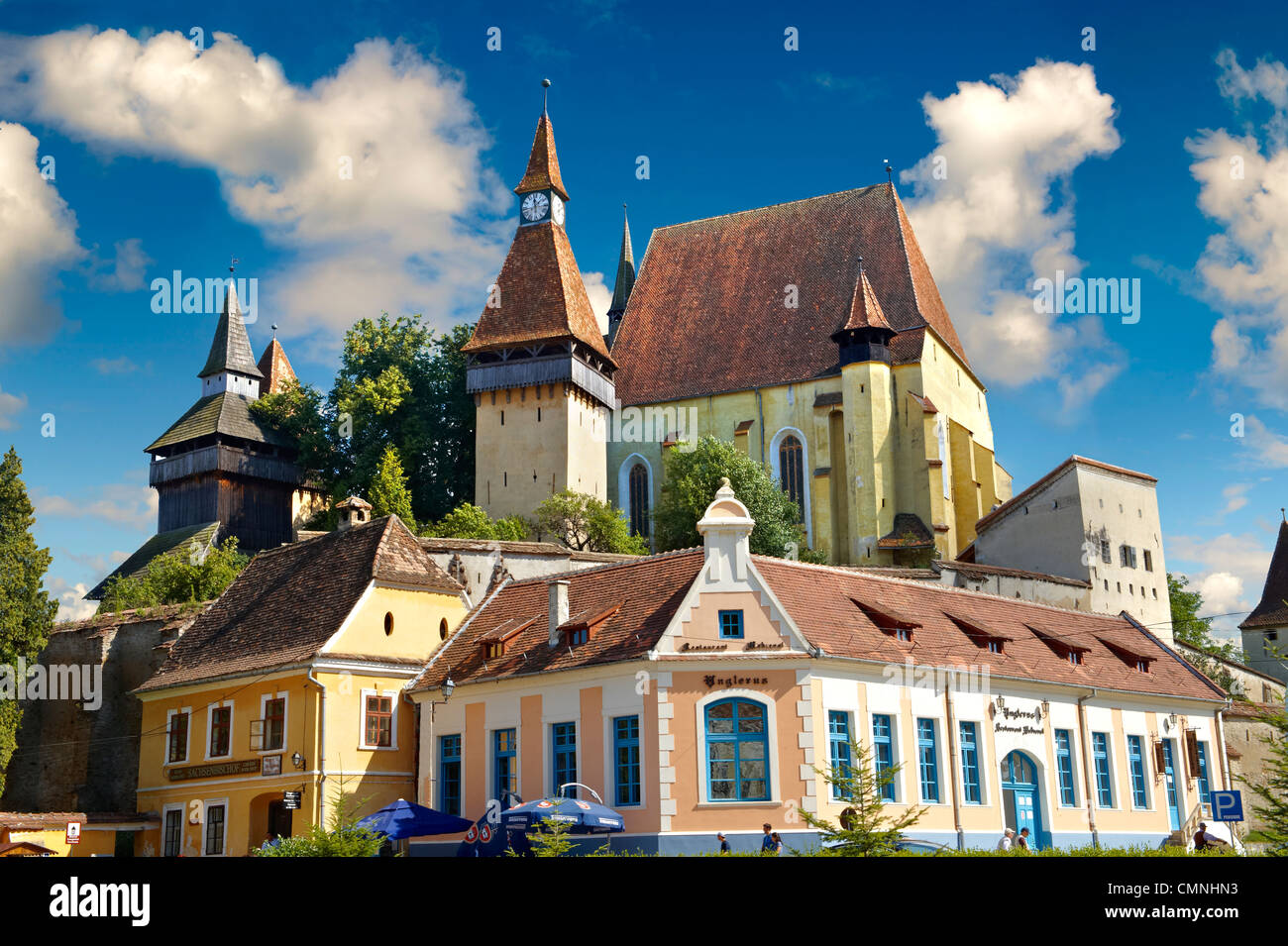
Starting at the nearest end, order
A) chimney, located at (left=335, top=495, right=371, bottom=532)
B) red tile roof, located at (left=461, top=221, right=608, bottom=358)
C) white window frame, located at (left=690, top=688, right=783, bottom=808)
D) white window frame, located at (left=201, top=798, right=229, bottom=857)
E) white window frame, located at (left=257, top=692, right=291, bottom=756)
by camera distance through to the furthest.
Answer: white window frame, located at (left=690, top=688, right=783, bottom=808) → white window frame, located at (left=257, top=692, right=291, bottom=756) → white window frame, located at (left=201, top=798, right=229, bottom=857) → chimney, located at (left=335, top=495, right=371, bottom=532) → red tile roof, located at (left=461, top=221, right=608, bottom=358)

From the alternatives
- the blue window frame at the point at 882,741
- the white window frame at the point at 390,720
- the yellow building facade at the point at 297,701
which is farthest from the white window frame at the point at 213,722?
the blue window frame at the point at 882,741

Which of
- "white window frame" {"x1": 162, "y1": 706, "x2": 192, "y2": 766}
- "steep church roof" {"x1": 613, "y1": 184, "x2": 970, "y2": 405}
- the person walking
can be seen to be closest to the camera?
the person walking

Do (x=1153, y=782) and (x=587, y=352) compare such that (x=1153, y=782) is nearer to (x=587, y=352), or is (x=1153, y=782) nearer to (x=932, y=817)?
(x=932, y=817)

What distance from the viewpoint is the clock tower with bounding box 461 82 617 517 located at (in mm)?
57906

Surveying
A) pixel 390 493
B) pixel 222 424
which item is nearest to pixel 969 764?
pixel 390 493

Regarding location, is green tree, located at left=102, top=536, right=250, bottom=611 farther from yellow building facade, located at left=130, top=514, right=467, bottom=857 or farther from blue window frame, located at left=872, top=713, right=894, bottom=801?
blue window frame, located at left=872, top=713, right=894, bottom=801

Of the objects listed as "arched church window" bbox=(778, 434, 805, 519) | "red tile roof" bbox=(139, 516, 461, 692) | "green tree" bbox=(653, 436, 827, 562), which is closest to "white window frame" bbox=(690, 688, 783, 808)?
"red tile roof" bbox=(139, 516, 461, 692)

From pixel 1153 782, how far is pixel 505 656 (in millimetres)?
17122

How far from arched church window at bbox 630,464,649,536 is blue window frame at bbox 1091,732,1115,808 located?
3338 centimetres

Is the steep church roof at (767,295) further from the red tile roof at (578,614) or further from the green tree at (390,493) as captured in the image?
the red tile roof at (578,614)

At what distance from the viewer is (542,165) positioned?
63.9 m

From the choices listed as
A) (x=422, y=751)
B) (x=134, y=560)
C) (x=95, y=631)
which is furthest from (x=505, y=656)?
(x=134, y=560)

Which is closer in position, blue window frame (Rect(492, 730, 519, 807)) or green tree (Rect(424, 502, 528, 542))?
blue window frame (Rect(492, 730, 519, 807))

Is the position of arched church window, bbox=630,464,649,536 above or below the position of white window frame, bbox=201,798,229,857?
above
